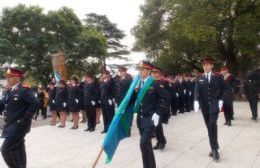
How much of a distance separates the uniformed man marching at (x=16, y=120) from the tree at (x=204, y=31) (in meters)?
24.5

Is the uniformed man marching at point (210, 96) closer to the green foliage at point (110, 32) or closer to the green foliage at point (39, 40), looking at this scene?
the green foliage at point (39, 40)

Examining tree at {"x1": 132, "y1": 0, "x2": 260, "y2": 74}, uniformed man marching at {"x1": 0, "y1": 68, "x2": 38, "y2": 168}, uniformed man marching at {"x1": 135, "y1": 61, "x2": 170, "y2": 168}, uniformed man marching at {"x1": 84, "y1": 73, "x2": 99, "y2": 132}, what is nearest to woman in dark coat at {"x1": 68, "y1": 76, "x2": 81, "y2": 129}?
uniformed man marching at {"x1": 84, "y1": 73, "x2": 99, "y2": 132}

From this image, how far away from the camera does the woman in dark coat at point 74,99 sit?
14344mm

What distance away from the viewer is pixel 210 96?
28.1 feet

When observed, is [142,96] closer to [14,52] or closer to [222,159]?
[222,159]

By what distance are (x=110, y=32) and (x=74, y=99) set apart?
4736 cm

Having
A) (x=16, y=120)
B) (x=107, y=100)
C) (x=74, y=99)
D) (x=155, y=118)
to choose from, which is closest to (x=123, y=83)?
(x=107, y=100)

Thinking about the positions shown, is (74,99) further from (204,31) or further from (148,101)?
(204,31)

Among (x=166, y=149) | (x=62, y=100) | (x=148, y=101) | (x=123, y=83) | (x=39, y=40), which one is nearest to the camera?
(x=148, y=101)

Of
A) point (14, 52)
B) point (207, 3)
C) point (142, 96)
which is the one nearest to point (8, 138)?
point (142, 96)

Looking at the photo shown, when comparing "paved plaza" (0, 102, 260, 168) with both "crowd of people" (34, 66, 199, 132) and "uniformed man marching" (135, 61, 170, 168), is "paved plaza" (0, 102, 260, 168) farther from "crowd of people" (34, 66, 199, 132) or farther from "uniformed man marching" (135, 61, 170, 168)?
"uniformed man marching" (135, 61, 170, 168)

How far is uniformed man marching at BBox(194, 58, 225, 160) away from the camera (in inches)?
329

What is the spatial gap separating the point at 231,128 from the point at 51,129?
625cm

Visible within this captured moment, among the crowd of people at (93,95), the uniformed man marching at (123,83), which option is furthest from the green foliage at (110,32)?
the uniformed man marching at (123,83)
